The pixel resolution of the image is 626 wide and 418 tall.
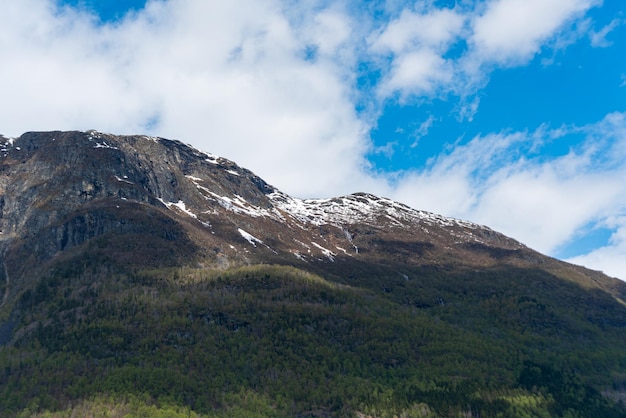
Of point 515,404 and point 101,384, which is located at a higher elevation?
point 515,404

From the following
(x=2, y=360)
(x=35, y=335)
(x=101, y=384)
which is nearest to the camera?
(x=101, y=384)

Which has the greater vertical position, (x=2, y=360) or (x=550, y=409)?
(x=550, y=409)

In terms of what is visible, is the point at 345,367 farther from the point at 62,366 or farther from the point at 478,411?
the point at 62,366

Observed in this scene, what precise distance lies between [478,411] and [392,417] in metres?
31.8

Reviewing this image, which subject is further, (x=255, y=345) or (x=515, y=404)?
(x=255, y=345)

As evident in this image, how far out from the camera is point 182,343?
192250mm

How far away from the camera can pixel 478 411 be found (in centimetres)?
17988

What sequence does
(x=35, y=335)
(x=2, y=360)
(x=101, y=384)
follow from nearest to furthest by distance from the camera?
(x=101, y=384) → (x=2, y=360) → (x=35, y=335)

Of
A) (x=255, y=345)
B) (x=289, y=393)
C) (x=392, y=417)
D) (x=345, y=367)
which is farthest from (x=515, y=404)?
(x=255, y=345)

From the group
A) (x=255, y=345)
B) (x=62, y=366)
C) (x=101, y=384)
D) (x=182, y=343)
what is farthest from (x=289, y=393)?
(x=62, y=366)

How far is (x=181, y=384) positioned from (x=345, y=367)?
200 ft

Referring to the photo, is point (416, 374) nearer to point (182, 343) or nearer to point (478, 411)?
point (478, 411)

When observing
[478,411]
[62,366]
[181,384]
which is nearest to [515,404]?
[478,411]

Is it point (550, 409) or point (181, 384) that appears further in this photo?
point (550, 409)
